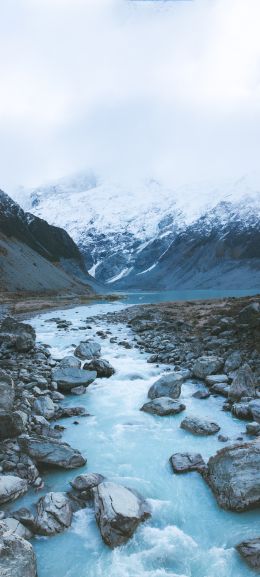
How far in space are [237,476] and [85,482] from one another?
3.76 meters

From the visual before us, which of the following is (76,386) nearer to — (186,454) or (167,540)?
(186,454)

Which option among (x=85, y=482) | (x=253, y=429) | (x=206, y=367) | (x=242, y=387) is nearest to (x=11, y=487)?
(x=85, y=482)

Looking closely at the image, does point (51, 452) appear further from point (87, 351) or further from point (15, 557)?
point (87, 351)

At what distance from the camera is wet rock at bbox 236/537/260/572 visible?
8.05 meters

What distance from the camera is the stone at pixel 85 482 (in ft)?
34.1

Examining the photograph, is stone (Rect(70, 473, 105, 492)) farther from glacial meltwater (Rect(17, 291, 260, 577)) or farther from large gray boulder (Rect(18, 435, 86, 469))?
large gray boulder (Rect(18, 435, 86, 469))

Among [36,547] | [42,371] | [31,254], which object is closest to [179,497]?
[36,547]

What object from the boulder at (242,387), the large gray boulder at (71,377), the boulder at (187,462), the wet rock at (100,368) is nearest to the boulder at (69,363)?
the wet rock at (100,368)

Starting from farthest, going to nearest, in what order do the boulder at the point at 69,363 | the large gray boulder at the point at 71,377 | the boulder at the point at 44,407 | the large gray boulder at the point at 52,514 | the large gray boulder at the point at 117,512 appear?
the boulder at the point at 69,363
the large gray boulder at the point at 71,377
the boulder at the point at 44,407
the large gray boulder at the point at 52,514
the large gray boulder at the point at 117,512

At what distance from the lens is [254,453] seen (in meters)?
10.4

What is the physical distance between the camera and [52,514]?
9.23m

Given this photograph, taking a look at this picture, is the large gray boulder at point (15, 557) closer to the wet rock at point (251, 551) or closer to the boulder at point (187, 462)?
the wet rock at point (251, 551)

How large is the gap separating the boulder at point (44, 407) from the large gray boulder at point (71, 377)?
2724 mm

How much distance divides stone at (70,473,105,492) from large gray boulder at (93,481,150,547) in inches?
14.5
